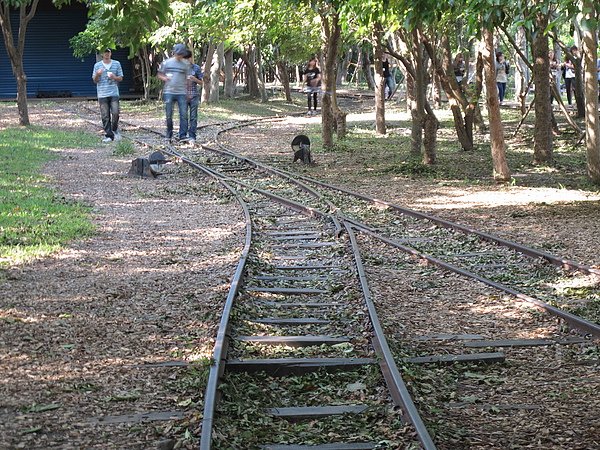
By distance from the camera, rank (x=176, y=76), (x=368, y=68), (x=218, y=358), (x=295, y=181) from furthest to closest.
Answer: (x=368, y=68), (x=176, y=76), (x=295, y=181), (x=218, y=358)

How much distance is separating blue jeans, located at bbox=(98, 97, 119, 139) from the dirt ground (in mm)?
3908

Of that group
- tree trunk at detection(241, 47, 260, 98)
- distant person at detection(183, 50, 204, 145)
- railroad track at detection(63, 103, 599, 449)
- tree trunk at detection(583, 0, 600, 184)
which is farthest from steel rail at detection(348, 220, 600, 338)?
tree trunk at detection(241, 47, 260, 98)

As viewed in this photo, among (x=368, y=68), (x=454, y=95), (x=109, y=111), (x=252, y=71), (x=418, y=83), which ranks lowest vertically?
(x=109, y=111)

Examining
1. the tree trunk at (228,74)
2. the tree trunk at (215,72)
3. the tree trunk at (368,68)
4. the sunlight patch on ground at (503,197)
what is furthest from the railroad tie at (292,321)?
the tree trunk at (368,68)

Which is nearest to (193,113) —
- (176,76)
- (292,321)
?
(176,76)

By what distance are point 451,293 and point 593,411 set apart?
319 cm

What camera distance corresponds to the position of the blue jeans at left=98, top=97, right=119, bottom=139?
21219mm

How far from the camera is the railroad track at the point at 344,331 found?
18.2ft

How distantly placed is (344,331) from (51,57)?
38779mm

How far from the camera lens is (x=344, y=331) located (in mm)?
7488

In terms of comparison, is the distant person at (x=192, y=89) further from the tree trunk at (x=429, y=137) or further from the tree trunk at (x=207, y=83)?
the tree trunk at (x=207, y=83)

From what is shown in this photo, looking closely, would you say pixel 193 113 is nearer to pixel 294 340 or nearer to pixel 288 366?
pixel 294 340

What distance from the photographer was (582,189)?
15719 mm

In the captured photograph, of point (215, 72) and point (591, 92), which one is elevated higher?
point (215, 72)
